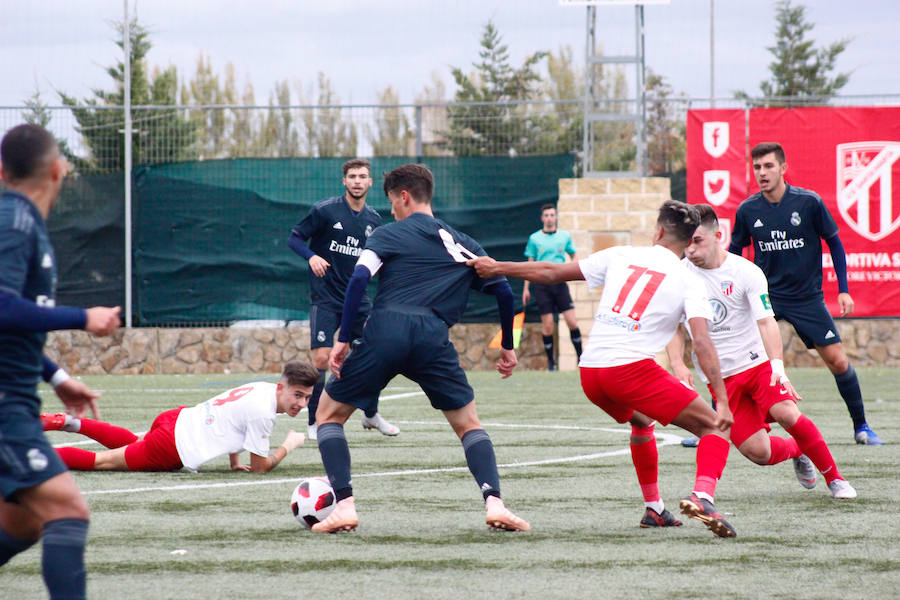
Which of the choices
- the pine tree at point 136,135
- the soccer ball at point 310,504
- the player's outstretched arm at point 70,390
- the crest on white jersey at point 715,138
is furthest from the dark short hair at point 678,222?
the pine tree at point 136,135

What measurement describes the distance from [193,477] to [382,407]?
551cm

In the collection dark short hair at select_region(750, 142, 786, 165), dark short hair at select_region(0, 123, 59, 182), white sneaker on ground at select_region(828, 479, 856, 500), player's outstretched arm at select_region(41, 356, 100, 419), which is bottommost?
white sneaker on ground at select_region(828, 479, 856, 500)

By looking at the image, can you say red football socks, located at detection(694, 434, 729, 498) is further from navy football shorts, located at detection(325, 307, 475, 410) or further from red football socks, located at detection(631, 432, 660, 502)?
navy football shorts, located at detection(325, 307, 475, 410)

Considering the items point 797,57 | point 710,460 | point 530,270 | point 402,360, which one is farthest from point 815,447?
point 797,57

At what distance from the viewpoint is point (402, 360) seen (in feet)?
18.4

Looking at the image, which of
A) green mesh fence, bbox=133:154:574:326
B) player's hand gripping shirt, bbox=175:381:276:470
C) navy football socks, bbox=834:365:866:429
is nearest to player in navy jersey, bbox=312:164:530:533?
player's hand gripping shirt, bbox=175:381:276:470

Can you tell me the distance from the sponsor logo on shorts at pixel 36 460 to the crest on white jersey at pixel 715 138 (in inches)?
614

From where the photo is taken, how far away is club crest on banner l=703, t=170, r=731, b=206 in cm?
1791

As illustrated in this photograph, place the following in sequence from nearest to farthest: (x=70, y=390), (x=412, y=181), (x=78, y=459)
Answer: (x=70, y=390), (x=412, y=181), (x=78, y=459)

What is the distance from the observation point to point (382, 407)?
1292 centimetres

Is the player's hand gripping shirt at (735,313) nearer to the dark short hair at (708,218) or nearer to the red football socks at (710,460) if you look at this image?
the dark short hair at (708,218)

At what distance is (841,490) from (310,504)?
9.42 feet

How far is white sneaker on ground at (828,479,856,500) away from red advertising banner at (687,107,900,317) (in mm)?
11619

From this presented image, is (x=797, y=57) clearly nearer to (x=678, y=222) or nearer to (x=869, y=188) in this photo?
(x=869, y=188)
